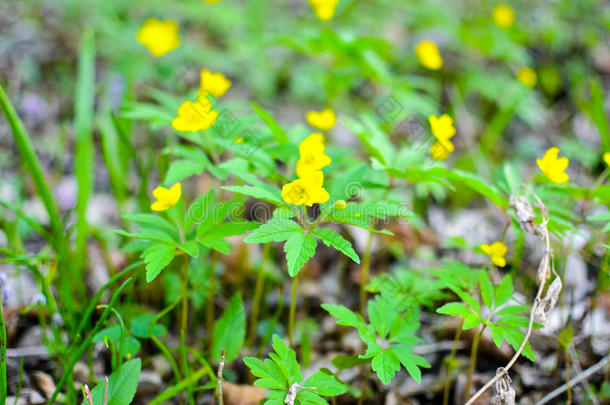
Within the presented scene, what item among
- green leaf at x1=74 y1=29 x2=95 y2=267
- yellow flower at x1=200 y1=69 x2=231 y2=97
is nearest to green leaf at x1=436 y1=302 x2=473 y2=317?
yellow flower at x1=200 y1=69 x2=231 y2=97

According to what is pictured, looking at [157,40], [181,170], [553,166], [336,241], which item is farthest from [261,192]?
[157,40]

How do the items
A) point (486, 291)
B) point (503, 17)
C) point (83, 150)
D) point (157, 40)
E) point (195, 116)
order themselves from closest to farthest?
point (486, 291) < point (195, 116) < point (83, 150) < point (157, 40) < point (503, 17)

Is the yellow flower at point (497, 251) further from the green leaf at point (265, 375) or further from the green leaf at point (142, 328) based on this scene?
the green leaf at point (142, 328)

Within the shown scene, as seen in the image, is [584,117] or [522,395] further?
[584,117]

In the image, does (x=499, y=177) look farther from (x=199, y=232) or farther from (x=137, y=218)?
(x=137, y=218)

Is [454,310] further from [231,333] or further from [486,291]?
[231,333]

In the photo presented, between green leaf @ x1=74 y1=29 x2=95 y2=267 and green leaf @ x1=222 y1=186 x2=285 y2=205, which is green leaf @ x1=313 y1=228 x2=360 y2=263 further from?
green leaf @ x1=74 y1=29 x2=95 y2=267

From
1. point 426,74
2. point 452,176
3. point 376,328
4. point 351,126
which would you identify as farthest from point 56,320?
point 426,74
